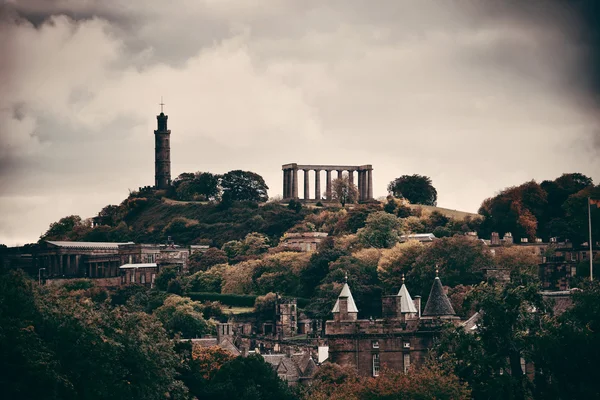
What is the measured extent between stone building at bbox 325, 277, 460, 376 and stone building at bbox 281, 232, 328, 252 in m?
92.9

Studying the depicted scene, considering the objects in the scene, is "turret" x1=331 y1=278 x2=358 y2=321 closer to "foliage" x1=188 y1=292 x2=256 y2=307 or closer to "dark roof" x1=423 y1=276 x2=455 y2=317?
"dark roof" x1=423 y1=276 x2=455 y2=317

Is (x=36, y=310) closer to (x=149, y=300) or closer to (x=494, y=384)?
(x=494, y=384)

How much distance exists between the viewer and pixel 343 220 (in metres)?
189

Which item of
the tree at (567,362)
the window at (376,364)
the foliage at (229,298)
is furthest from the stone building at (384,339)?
the foliage at (229,298)

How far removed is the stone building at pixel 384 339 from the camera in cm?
8788

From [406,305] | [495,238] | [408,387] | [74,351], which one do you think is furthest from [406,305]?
[495,238]

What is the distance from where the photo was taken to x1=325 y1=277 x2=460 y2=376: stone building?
87.9 meters

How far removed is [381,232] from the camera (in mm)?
172500

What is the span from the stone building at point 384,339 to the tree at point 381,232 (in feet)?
266

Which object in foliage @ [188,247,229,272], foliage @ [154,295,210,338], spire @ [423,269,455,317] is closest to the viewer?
spire @ [423,269,455,317]

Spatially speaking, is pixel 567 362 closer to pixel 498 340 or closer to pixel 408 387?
pixel 498 340

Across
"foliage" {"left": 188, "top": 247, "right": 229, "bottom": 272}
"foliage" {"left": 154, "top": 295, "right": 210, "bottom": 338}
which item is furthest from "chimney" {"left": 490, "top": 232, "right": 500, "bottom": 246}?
"foliage" {"left": 188, "top": 247, "right": 229, "bottom": 272}

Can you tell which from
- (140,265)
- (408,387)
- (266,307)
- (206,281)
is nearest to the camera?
(408,387)

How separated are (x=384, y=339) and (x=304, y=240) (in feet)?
321
